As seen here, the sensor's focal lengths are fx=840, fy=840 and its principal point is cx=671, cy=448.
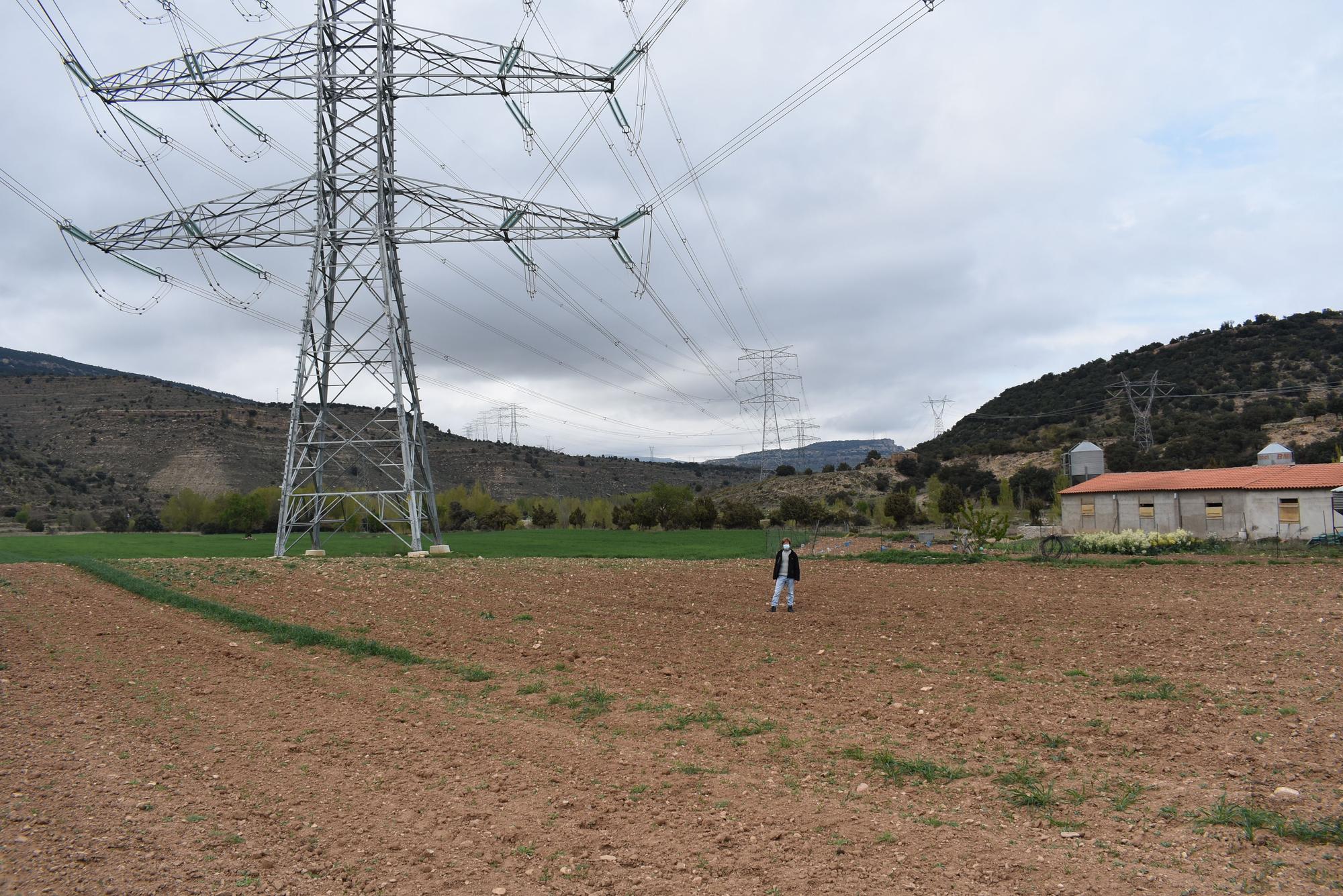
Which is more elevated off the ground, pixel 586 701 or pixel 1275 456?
pixel 1275 456

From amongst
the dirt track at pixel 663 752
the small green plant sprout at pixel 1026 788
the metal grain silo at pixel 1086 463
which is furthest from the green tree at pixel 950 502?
the small green plant sprout at pixel 1026 788

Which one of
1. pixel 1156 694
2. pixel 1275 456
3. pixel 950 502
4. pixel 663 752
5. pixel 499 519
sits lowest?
pixel 663 752

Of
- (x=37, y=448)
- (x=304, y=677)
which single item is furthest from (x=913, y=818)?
(x=37, y=448)

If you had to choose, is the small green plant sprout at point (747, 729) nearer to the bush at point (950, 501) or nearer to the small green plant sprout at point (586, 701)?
the small green plant sprout at point (586, 701)

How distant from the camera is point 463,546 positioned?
4488 centimetres

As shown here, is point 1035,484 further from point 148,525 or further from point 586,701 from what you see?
point 148,525

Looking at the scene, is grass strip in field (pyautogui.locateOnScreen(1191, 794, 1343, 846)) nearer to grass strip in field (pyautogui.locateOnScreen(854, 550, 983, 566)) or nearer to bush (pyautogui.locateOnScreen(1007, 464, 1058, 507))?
grass strip in field (pyautogui.locateOnScreen(854, 550, 983, 566))

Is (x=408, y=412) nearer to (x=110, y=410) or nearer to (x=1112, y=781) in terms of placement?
(x=1112, y=781)

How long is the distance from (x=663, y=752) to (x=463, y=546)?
3860cm

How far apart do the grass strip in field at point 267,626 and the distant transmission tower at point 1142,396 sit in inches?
2584

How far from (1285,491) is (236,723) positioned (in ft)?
132

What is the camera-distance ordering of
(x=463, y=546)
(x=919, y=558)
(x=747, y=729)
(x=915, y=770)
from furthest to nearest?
(x=463, y=546) → (x=919, y=558) → (x=747, y=729) → (x=915, y=770)

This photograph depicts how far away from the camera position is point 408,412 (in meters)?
28.9

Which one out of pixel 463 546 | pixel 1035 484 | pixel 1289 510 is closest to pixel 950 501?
pixel 1035 484
